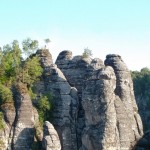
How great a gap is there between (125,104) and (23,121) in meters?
9.54

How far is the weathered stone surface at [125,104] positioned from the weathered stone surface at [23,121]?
23.1 ft

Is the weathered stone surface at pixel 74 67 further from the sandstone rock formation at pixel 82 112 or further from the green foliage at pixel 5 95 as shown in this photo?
the green foliage at pixel 5 95

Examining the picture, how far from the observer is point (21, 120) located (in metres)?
32.3

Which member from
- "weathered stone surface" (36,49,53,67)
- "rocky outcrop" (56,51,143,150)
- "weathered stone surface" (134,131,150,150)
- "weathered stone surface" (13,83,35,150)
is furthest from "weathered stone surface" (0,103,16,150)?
"weathered stone surface" (134,131,150,150)

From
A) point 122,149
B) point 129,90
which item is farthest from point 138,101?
point 122,149

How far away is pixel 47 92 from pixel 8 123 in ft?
18.0

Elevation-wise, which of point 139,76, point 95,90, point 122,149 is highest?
point 139,76

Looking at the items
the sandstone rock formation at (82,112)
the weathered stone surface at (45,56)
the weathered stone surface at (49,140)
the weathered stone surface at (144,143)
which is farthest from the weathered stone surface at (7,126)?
the weathered stone surface at (144,143)

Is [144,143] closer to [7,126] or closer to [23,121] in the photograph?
[23,121]

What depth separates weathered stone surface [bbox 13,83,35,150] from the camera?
31.6m

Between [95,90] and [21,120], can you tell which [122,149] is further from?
[21,120]

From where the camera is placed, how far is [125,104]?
36.6 meters

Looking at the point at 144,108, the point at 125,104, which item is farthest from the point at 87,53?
the point at 144,108

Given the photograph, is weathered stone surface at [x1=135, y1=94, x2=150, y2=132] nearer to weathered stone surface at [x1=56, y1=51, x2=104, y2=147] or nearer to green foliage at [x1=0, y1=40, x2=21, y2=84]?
weathered stone surface at [x1=56, y1=51, x2=104, y2=147]
